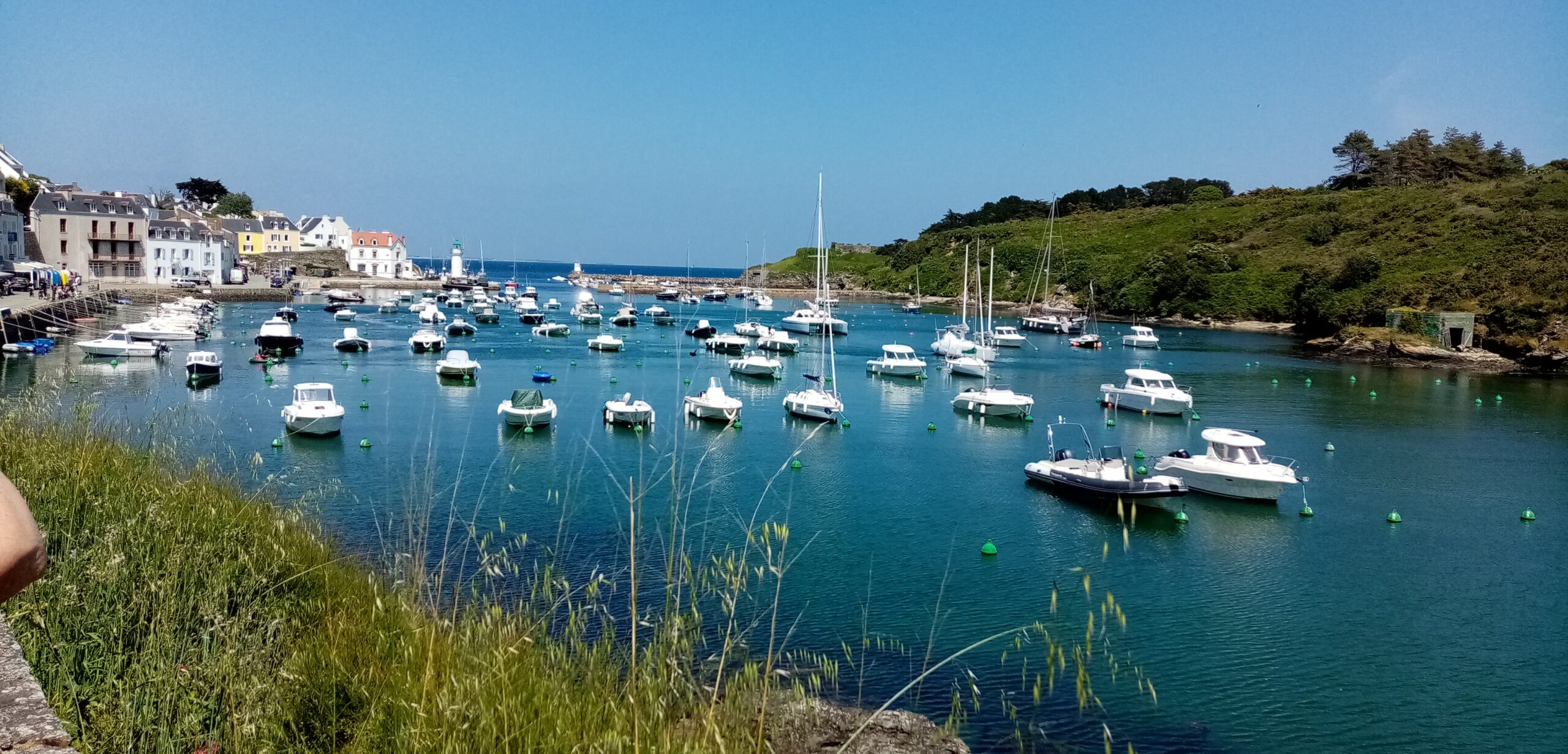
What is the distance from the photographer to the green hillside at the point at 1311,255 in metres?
70.6

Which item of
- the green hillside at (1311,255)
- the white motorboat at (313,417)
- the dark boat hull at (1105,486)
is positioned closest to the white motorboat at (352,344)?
the white motorboat at (313,417)

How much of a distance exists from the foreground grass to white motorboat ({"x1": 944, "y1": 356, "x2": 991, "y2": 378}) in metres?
43.7

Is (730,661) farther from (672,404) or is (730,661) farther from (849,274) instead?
(849,274)

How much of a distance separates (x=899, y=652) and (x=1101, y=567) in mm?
7031

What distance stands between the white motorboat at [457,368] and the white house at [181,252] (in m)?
56.0

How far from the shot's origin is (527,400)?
3341 cm

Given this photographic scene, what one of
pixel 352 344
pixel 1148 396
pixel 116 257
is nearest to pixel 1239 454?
pixel 1148 396

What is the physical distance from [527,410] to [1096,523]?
17.8 meters

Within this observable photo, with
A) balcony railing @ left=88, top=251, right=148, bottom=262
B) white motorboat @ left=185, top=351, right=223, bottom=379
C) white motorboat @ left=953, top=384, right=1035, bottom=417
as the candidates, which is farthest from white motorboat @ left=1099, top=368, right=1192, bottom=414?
balcony railing @ left=88, top=251, right=148, bottom=262

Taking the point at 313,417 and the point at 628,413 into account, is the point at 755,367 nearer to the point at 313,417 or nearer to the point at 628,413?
the point at 628,413

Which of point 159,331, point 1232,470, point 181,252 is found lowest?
point 1232,470

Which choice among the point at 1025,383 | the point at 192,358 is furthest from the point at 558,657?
the point at 1025,383

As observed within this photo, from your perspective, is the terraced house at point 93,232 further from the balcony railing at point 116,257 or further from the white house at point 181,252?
the white house at point 181,252

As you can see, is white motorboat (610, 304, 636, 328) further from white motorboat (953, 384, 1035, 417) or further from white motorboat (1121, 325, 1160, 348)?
white motorboat (953, 384, 1035, 417)
